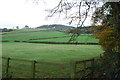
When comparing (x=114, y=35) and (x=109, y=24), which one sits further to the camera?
(x=109, y=24)

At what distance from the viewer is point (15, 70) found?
6.99 m

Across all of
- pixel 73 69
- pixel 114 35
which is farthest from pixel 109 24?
pixel 73 69

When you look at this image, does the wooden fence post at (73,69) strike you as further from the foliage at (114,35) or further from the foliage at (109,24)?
the foliage at (109,24)

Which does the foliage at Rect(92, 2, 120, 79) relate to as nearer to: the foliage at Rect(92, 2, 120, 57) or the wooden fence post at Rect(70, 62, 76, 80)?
the foliage at Rect(92, 2, 120, 57)

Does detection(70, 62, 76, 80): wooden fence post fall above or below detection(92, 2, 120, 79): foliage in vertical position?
below

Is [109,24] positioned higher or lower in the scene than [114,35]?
higher

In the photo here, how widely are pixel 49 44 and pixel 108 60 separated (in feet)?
57.4

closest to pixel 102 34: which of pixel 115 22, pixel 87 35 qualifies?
pixel 87 35

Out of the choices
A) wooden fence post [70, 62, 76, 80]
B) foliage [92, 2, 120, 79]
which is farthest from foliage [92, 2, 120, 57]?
wooden fence post [70, 62, 76, 80]

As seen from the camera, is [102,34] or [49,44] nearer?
[102,34]

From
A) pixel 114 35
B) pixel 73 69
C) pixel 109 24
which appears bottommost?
pixel 73 69

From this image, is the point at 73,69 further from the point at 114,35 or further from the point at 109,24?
the point at 109,24

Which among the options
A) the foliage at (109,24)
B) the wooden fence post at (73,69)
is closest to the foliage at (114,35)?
the foliage at (109,24)

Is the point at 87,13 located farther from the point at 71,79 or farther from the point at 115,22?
the point at 71,79
